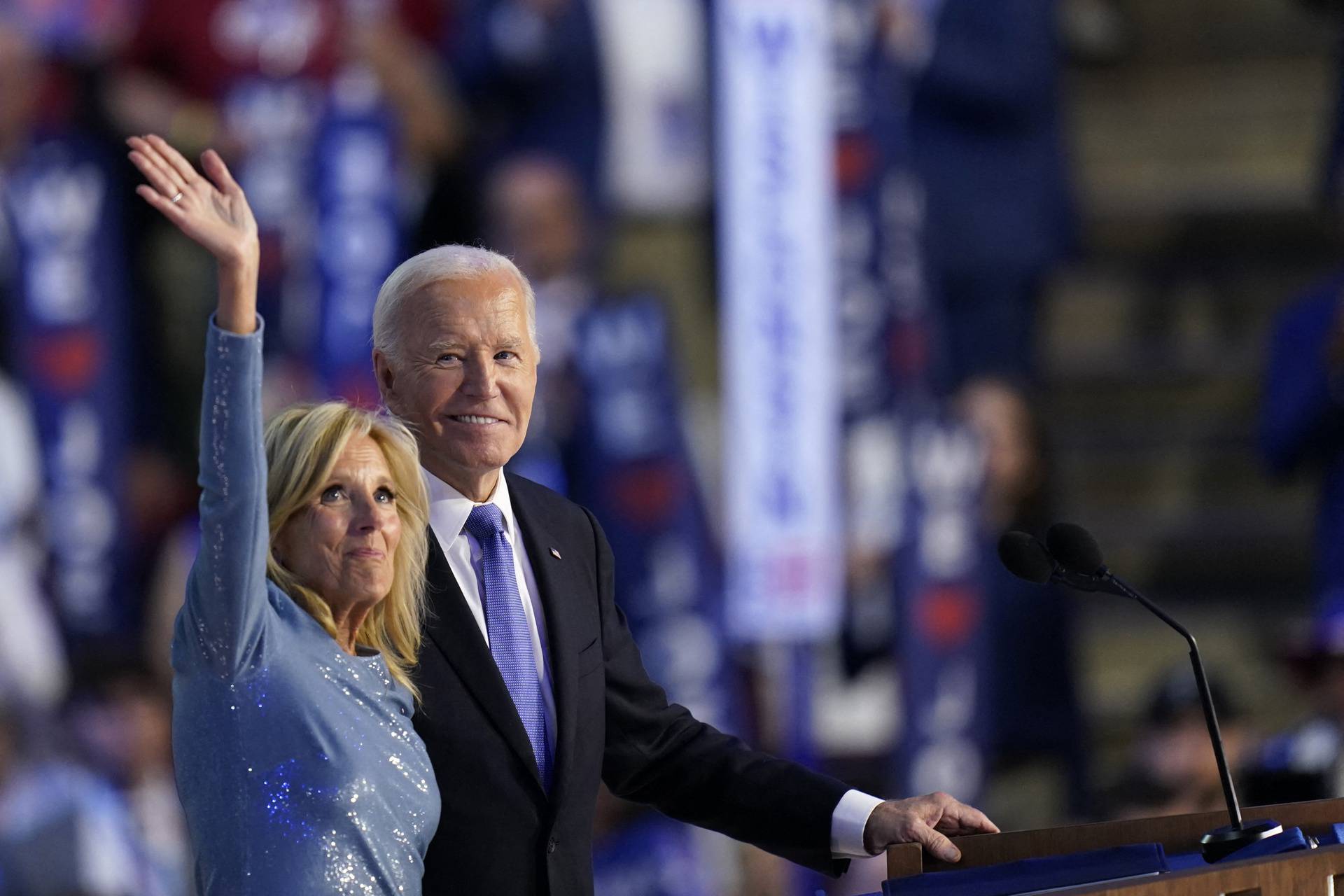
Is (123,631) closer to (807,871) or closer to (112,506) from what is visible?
(112,506)

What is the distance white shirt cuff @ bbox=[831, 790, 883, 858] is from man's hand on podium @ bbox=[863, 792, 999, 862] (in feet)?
0.07

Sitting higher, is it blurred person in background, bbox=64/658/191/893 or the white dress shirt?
the white dress shirt

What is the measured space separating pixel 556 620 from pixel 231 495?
56 cm

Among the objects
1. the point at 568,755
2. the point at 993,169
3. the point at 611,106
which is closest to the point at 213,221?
the point at 568,755

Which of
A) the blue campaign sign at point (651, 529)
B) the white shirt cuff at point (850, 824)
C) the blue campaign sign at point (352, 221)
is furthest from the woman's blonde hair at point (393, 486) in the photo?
the blue campaign sign at point (651, 529)

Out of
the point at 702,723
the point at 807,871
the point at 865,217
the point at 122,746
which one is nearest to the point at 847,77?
the point at 865,217

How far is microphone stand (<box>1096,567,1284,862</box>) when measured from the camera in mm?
2240

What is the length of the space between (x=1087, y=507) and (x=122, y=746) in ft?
13.4

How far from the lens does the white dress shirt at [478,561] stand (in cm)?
239

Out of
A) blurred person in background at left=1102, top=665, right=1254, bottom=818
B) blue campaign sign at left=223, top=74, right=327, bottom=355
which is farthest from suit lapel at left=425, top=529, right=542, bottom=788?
blue campaign sign at left=223, top=74, right=327, bottom=355

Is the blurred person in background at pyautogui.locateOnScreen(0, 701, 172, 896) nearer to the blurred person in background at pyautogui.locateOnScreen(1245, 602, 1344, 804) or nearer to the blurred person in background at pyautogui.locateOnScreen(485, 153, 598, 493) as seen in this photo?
the blurred person in background at pyautogui.locateOnScreen(485, 153, 598, 493)

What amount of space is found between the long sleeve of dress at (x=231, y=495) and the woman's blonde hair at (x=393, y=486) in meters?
0.12

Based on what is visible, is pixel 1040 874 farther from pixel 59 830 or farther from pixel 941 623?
pixel 941 623

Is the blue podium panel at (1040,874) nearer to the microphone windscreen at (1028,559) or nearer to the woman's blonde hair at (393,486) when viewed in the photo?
the microphone windscreen at (1028,559)
